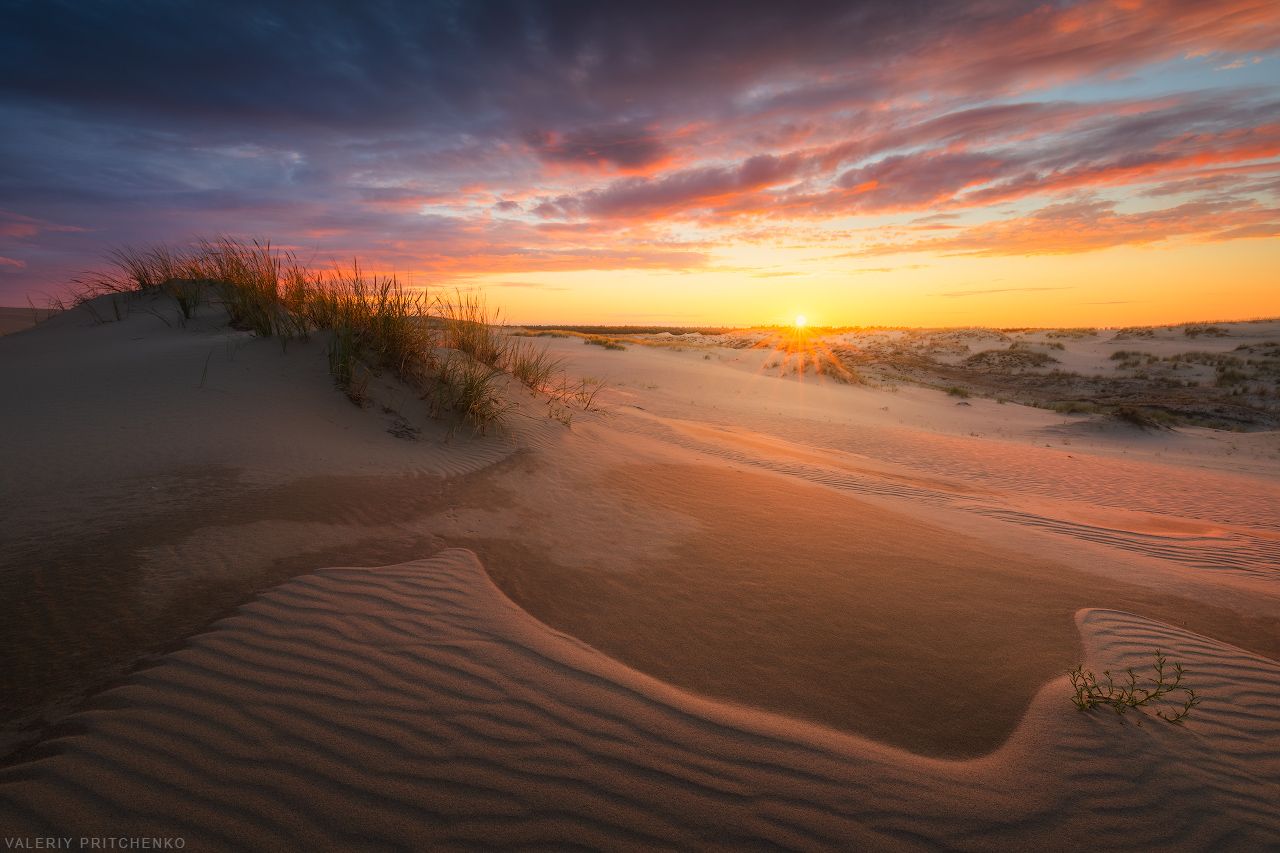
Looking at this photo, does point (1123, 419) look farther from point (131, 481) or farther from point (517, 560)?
point (131, 481)

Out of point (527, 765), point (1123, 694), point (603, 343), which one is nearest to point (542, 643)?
point (527, 765)

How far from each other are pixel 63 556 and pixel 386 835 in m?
2.70

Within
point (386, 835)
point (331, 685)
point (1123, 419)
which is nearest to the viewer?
point (386, 835)

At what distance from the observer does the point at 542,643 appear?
2.73m

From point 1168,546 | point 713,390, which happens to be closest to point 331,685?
point 1168,546

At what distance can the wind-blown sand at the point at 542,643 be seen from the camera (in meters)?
1.86

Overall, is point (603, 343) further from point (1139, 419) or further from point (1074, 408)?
point (1139, 419)

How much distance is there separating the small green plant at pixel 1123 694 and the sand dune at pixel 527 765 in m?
0.08

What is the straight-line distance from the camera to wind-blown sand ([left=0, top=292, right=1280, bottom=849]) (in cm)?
186

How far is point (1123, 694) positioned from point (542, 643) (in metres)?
2.82

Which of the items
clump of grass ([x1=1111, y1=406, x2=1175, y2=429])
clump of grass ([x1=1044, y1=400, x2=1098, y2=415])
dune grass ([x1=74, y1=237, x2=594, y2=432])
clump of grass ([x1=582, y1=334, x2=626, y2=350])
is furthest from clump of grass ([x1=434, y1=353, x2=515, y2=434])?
clump of grass ([x1=1044, y1=400, x2=1098, y2=415])

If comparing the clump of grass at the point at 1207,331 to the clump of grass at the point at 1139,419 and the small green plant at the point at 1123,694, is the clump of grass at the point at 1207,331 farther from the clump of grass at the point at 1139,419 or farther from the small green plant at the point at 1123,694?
the small green plant at the point at 1123,694

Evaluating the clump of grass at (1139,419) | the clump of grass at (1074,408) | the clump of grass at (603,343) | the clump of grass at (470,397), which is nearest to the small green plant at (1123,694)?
the clump of grass at (470,397)

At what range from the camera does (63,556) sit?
9.52 ft
